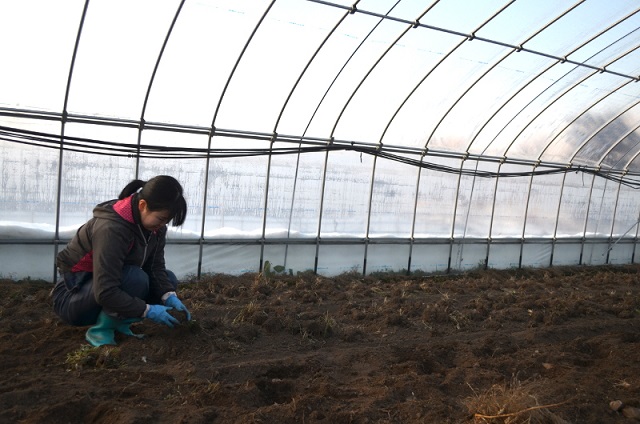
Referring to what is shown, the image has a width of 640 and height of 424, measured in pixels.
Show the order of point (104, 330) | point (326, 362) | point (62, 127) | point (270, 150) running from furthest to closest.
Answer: point (270, 150)
point (62, 127)
point (326, 362)
point (104, 330)

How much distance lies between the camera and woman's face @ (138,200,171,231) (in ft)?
11.5

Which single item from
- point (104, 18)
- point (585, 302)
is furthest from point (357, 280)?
point (104, 18)

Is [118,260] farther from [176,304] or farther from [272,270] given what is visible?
[272,270]

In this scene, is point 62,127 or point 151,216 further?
point 62,127

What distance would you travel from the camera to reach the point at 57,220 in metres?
6.41

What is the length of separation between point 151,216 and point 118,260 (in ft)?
1.12

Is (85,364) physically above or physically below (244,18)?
below

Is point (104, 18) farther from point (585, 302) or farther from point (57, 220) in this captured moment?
point (585, 302)

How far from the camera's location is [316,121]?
26.0 ft

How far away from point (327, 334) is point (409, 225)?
477 cm

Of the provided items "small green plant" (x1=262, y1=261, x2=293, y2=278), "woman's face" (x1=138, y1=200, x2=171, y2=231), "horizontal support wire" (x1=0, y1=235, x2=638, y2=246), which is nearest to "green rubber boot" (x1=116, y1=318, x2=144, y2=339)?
"woman's face" (x1=138, y1=200, x2=171, y2=231)

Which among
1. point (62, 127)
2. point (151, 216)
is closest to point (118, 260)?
point (151, 216)

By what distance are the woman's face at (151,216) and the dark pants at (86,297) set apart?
418mm

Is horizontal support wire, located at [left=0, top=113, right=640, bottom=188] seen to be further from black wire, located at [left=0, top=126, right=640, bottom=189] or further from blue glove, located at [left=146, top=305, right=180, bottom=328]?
blue glove, located at [left=146, top=305, right=180, bottom=328]
